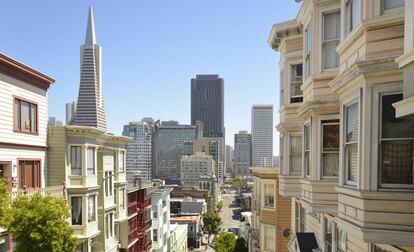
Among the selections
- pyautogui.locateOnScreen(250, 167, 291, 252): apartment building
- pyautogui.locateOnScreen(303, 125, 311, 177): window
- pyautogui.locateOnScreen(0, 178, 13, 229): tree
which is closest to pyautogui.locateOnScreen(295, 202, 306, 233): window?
pyautogui.locateOnScreen(303, 125, 311, 177): window

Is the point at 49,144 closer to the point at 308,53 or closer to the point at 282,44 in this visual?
the point at 282,44

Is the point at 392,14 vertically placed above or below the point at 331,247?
above

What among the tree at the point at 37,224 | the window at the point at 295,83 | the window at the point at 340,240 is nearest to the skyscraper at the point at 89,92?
the tree at the point at 37,224

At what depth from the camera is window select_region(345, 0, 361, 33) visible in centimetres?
641

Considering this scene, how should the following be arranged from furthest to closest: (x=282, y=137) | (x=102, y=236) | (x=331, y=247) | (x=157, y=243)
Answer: (x=157, y=243) < (x=102, y=236) < (x=282, y=137) < (x=331, y=247)

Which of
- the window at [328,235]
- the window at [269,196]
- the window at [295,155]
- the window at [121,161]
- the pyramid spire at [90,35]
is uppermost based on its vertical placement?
the pyramid spire at [90,35]

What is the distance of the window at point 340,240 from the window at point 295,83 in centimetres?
546

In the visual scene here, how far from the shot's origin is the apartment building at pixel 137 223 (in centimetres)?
2631

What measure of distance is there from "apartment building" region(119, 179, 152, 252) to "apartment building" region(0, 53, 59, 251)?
1013 centimetres

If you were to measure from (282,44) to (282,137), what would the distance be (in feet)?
11.6

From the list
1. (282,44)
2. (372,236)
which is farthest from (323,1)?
(372,236)

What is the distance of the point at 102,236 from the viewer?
2130 centimetres

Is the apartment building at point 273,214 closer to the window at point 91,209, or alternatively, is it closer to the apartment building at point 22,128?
the window at point 91,209

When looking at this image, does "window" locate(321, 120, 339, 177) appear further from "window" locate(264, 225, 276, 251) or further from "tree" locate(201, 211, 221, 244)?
"tree" locate(201, 211, 221, 244)
